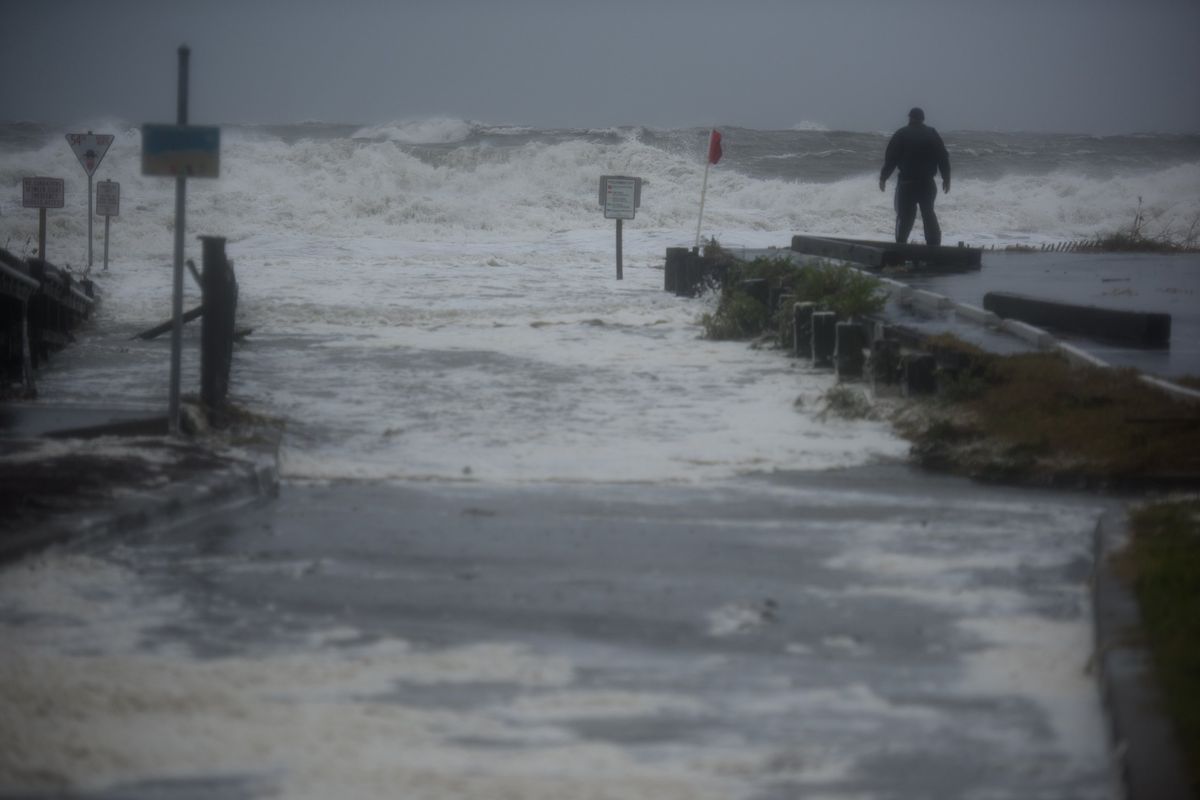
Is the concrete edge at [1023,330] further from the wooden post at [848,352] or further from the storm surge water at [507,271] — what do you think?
the storm surge water at [507,271]

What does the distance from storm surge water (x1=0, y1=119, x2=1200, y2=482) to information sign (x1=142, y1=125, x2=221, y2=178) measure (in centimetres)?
184

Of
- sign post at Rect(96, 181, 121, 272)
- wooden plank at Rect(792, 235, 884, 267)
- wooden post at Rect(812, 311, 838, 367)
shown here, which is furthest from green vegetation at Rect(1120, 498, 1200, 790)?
sign post at Rect(96, 181, 121, 272)

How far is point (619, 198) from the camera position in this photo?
2747 cm

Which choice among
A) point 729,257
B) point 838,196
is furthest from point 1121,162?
point 729,257

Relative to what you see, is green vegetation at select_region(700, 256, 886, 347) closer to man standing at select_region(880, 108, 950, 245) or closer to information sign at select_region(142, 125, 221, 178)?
man standing at select_region(880, 108, 950, 245)

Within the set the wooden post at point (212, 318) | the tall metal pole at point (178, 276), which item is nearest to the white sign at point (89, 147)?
the wooden post at point (212, 318)

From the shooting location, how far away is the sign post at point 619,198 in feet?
89.4

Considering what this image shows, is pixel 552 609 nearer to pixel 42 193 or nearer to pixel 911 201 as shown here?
pixel 911 201

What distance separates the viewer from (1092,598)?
242 inches

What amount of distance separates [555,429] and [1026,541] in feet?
14.1

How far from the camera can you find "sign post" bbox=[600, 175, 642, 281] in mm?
27234

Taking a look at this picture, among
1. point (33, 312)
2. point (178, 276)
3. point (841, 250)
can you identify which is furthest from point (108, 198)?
point (178, 276)

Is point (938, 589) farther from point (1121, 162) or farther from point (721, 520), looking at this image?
point (1121, 162)

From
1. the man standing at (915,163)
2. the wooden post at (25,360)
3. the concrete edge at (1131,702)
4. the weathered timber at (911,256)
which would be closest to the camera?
the concrete edge at (1131,702)
